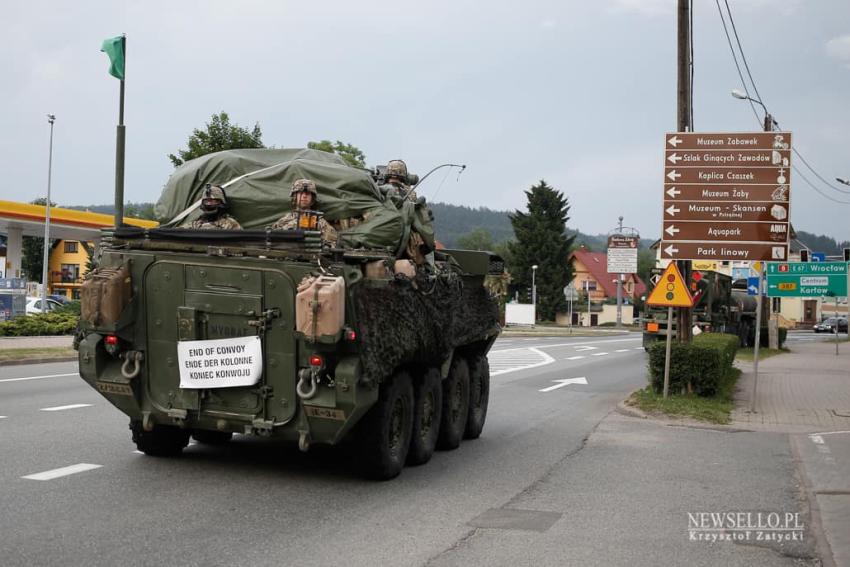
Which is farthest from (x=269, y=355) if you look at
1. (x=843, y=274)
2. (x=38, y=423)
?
(x=843, y=274)

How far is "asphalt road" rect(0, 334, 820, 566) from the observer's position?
19.9ft

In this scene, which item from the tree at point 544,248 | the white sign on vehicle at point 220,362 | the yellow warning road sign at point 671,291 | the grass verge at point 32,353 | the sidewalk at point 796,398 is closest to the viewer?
the white sign on vehicle at point 220,362

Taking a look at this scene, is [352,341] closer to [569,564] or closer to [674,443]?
[569,564]

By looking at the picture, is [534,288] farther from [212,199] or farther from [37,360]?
[212,199]

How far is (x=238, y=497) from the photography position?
7.64 meters

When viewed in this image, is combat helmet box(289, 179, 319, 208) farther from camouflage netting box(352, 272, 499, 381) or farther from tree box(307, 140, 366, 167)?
tree box(307, 140, 366, 167)

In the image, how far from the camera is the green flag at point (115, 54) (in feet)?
41.3

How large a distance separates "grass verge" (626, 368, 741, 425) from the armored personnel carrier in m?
6.73

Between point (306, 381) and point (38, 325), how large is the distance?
2499 centimetres

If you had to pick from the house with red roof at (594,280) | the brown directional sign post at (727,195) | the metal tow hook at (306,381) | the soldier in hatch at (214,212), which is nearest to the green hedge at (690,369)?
the brown directional sign post at (727,195)

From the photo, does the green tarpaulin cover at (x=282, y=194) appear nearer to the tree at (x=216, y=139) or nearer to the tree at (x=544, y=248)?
the tree at (x=216, y=139)

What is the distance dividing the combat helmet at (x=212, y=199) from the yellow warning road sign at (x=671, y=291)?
893 cm

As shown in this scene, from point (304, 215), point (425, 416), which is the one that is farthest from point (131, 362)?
point (425, 416)

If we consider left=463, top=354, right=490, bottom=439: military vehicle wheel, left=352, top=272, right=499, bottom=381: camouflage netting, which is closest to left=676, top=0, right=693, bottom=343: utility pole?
left=463, top=354, right=490, bottom=439: military vehicle wheel
